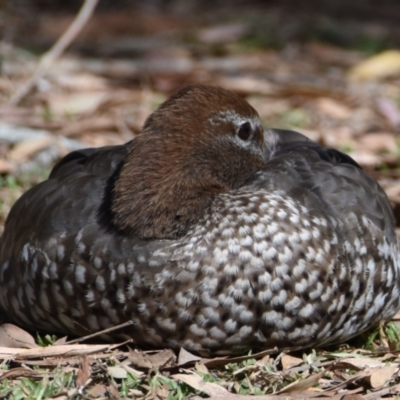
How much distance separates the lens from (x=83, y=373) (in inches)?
156

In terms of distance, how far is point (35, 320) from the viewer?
15.0 feet

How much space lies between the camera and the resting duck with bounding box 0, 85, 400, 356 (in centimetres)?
410

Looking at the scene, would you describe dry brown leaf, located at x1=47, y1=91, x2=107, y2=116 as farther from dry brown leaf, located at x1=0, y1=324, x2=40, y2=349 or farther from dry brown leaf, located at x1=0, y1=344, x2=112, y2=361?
dry brown leaf, located at x1=0, y1=344, x2=112, y2=361

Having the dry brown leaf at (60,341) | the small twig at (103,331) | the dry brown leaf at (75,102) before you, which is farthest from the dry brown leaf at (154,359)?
the dry brown leaf at (75,102)

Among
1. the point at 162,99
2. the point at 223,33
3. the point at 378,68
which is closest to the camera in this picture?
the point at 162,99

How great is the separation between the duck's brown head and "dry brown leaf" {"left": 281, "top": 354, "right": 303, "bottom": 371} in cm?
71

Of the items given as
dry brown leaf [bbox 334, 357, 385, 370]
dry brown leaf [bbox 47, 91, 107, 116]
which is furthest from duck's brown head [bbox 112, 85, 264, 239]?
A: dry brown leaf [bbox 47, 91, 107, 116]

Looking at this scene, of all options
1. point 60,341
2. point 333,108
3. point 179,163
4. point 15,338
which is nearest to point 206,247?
point 179,163

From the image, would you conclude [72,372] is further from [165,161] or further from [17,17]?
[17,17]

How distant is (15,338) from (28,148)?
2641mm

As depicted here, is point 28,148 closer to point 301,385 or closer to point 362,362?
point 362,362

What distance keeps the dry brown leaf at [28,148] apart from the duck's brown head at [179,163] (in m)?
2.76

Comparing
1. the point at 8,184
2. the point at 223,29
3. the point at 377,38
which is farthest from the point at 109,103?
the point at 377,38

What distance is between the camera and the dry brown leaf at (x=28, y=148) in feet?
22.7
